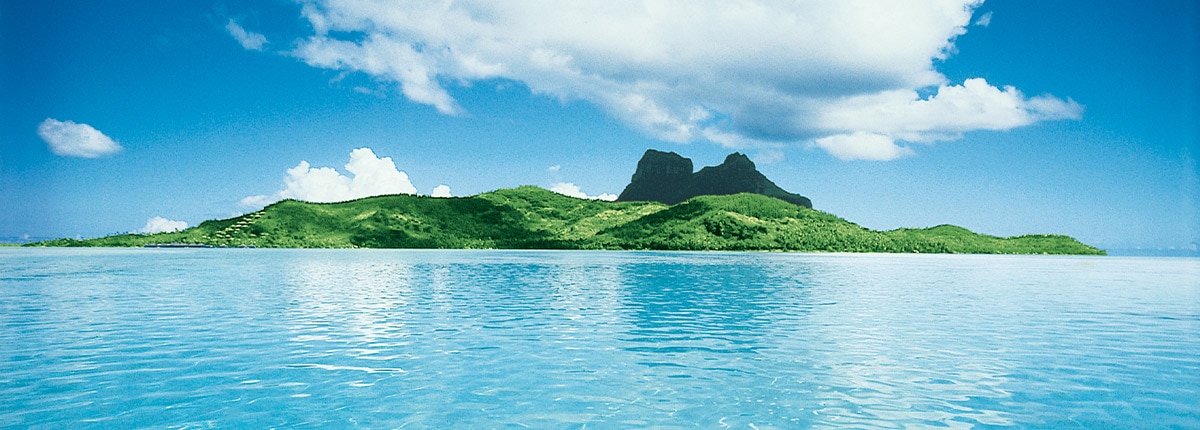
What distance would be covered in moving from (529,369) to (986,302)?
39151 millimetres

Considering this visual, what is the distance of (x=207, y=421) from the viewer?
50.7ft

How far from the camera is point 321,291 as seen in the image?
51719 mm

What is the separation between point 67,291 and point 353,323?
32.4 m

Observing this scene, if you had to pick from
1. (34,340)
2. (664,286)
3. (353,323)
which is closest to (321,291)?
(353,323)

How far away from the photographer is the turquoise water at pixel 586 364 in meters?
16.3

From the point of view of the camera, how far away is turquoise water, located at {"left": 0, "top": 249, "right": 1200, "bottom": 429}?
16.3 metres

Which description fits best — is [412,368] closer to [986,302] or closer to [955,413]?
[955,413]

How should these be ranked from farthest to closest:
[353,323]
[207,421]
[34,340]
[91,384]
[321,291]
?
1. [321,291]
2. [353,323]
3. [34,340]
4. [91,384]
5. [207,421]

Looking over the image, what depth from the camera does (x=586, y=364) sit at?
22.6 m

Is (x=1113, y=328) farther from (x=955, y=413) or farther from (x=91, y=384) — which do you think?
(x=91, y=384)

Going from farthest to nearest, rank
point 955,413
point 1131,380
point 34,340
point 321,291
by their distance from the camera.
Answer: point 321,291, point 34,340, point 1131,380, point 955,413

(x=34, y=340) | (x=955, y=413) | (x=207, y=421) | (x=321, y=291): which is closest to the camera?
(x=207, y=421)

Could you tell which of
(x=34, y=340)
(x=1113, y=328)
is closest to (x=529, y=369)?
(x=34, y=340)

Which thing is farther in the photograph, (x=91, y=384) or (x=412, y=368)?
(x=412, y=368)
